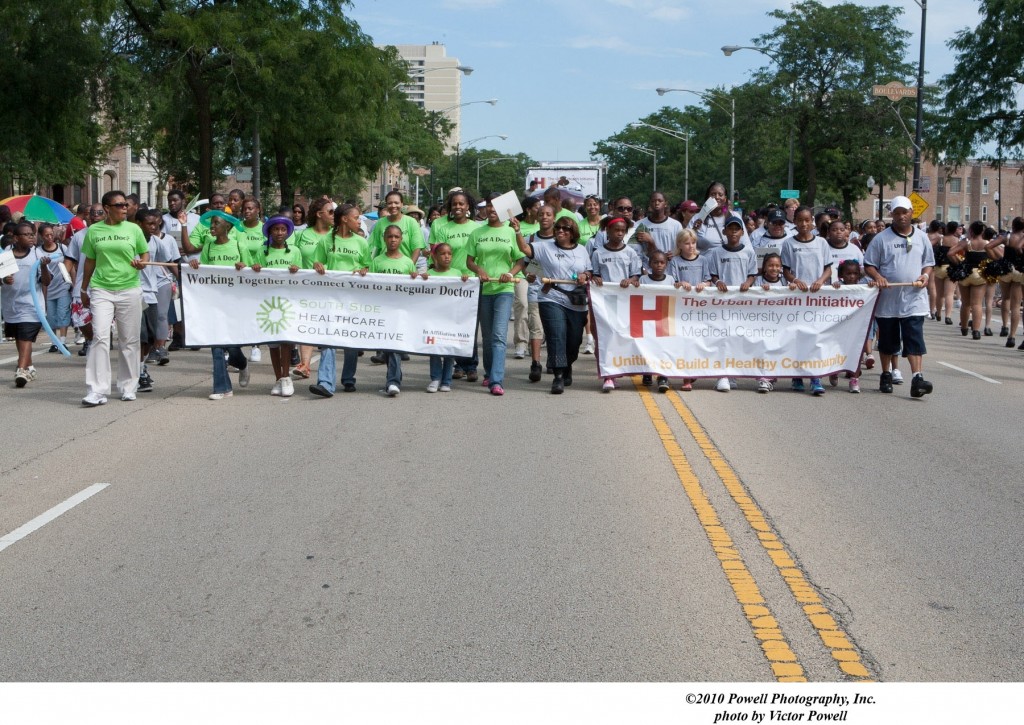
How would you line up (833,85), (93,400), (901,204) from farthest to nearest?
1. (833,85)
2. (901,204)
3. (93,400)

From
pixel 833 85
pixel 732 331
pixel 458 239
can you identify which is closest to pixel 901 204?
pixel 732 331

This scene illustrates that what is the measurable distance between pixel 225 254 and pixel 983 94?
41732 millimetres

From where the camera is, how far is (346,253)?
13.2 m

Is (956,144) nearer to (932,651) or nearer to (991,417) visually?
(991,417)

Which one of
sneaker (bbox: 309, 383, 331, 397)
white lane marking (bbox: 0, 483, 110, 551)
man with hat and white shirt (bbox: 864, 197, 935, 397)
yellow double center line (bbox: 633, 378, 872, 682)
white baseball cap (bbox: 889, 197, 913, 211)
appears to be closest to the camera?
yellow double center line (bbox: 633, 378, 872, 682)

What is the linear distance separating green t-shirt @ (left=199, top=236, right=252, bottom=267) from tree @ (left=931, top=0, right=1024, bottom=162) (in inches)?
1588

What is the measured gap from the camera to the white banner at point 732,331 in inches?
524

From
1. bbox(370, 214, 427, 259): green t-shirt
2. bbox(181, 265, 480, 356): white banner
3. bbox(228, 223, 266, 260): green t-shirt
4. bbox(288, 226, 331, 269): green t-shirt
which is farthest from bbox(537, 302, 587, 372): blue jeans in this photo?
bbox(228, 223, 266, 260): green t-shirt

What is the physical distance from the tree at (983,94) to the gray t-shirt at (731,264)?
123 feet

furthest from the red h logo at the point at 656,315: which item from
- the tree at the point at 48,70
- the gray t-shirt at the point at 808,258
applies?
the tree at the point at 48,70

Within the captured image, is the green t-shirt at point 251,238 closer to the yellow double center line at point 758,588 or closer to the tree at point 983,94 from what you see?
the yellow double center line at point 758,588

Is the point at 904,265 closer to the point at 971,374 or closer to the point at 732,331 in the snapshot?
the point at 732,331

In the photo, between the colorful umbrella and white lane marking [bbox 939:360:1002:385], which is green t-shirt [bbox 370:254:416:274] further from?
white lane marking [bbox 939:360:1002:385]

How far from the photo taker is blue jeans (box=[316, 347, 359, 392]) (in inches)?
495
